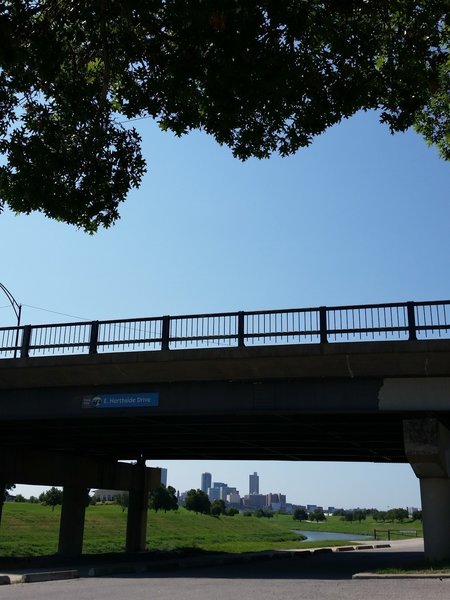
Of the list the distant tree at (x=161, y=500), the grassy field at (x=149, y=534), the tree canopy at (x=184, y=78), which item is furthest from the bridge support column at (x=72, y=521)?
the distant tree at (x=161, y=500)

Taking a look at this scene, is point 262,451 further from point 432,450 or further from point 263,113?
point 263,113

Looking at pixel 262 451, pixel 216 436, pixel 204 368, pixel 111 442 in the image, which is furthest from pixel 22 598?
pixel 262 451

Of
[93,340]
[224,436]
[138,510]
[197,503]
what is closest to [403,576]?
[93,340]

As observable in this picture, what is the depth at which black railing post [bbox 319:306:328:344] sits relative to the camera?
62.3 ft

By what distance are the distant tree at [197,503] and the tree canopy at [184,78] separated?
68.4 m

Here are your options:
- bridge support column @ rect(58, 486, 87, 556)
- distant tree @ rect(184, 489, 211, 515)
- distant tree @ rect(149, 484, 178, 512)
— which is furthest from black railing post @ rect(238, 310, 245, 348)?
distant tree @ rect(184, 489, 211, 515)

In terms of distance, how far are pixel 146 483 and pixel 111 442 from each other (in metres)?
5.61

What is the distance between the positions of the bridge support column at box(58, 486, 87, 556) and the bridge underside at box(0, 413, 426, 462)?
2.07m

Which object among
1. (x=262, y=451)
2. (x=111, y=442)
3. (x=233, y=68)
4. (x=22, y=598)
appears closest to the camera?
(x=233, y=68)

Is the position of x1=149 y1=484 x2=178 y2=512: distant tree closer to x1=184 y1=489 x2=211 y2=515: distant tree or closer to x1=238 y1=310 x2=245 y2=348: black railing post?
x1=184 y1=489 x2=211 y2=515: distant tree

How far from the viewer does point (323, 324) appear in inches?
754

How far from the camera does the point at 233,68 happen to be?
1020cm

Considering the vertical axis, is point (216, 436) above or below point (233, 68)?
below

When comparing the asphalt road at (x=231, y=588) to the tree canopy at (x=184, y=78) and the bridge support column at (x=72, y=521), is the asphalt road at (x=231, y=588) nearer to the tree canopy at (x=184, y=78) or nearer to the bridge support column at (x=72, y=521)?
the tree canopy at (x=184, y=78)
